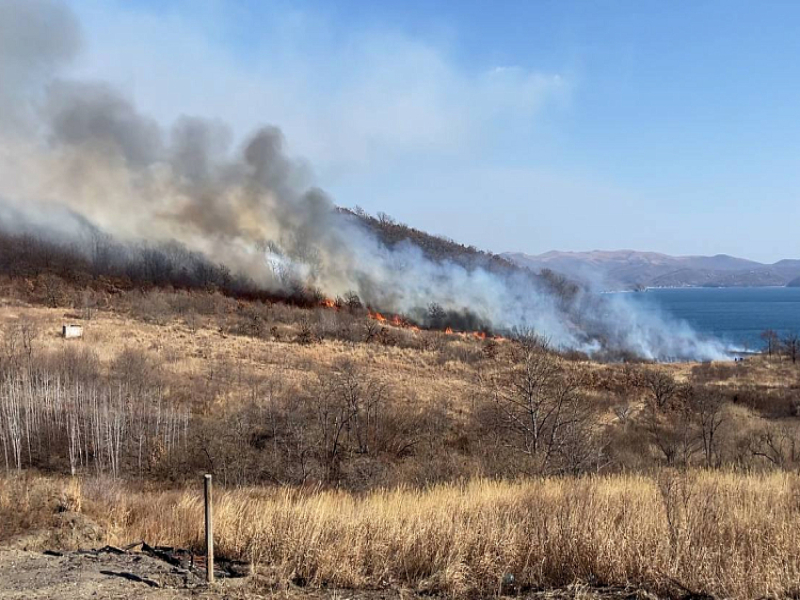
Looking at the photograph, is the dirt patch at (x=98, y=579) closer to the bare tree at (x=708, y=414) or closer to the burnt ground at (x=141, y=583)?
the burnt ground at (x=141, y=583)

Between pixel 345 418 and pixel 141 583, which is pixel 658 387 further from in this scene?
pixel 141 583

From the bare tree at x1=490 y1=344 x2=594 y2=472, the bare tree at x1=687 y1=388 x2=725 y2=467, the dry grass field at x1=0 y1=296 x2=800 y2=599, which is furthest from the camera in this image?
the bare tree at x1=687 y1=388 x2=725 y2=467

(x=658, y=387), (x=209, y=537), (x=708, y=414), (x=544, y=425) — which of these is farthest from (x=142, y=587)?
(x=658, y=387)

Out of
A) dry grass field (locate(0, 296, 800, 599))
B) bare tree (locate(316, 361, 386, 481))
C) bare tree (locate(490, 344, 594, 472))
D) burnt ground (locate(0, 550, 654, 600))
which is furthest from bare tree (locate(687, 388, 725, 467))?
burnt ground (locate(0, 550, 654, 600))

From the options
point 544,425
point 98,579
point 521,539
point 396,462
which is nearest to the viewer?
point 98,579

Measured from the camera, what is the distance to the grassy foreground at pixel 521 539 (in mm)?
5117

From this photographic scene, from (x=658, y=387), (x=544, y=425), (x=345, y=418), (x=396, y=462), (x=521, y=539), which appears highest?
(x=521, y=539)

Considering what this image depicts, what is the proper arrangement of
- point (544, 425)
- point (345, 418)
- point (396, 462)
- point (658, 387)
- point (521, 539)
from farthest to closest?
point (658, 387)
point (345, 418)
point (544, 425)
point (396, 462)
point (521, 539)

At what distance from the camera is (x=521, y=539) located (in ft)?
18.7

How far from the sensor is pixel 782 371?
1786 inches

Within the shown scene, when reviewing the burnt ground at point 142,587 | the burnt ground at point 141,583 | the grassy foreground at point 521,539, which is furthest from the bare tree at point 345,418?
the burnt ground at point 142,587

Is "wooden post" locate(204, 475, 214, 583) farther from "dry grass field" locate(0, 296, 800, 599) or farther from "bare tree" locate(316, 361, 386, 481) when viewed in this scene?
"bare tree" locate(316, 361, 386, 481)

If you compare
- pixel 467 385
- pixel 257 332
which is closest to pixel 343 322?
pixel 257 332

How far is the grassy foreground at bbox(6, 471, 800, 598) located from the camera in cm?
512
